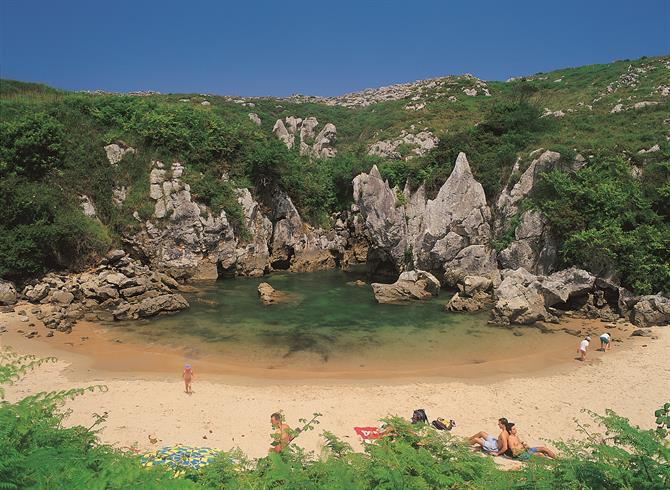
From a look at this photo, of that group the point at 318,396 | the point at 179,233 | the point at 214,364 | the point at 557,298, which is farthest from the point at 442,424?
the point at 179,233

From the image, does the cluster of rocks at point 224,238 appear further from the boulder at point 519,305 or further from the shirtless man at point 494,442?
the shirtless man at point 494,442

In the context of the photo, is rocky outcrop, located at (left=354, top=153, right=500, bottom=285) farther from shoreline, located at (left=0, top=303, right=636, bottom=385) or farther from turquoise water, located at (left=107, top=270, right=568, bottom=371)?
shoreline, located at (left=0, top=303, right=636, bottom=385)

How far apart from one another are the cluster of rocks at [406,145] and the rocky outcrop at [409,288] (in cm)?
2090

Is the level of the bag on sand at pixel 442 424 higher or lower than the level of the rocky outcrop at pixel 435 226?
lower

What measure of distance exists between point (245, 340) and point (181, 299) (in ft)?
22.0

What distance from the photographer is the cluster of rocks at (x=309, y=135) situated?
6020cm

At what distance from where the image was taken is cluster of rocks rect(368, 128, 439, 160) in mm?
47344

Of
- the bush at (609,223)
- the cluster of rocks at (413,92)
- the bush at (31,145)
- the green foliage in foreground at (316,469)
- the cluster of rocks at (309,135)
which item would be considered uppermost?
the cluster of rocks at (413,92)

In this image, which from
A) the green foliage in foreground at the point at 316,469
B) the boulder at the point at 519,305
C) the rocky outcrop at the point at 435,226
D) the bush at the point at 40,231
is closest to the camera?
the green foliage in foreground at the point at 316,469

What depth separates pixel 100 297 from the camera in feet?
79.2

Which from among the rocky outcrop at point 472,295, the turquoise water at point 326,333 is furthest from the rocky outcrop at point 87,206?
the rocky outcrop at point 472,295

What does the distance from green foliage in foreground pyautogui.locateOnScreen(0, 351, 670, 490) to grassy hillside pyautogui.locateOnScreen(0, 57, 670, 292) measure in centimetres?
2111

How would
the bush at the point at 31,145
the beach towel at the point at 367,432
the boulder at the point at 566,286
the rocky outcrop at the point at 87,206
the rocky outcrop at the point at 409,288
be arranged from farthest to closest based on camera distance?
the rocky outcrop at the point at 87,206 < the bush at the point at 31,145 < the rocky outcrop at the point at 409,288 < the boulder at the point at 566,286 < the beach towel at the point at 367,432

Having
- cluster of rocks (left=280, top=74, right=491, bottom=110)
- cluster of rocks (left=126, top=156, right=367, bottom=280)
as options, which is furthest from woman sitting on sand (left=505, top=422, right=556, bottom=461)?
cluster of rocks (left=280, top=74, right=491, bottom=110)
